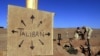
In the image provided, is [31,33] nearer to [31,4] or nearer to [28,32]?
[28,32]

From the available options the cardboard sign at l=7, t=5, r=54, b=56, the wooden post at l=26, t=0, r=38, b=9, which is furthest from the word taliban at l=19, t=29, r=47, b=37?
the wooden post at l=26, t=0, r=38, b=9

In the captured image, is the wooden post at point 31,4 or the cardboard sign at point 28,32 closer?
the cardboard sign at point 28,32

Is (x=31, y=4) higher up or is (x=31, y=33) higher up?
(x=31, y=4)

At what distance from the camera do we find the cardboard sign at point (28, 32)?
509cm

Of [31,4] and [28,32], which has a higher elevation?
[31,4]

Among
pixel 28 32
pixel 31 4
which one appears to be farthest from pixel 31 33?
pixel 31 4

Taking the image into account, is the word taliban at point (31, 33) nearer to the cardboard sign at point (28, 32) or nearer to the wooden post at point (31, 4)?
the cardboard sign at point (28, 32)

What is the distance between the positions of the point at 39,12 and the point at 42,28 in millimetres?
359

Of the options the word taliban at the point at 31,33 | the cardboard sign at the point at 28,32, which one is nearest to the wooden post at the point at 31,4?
the cardboard sign at the point at 28,32

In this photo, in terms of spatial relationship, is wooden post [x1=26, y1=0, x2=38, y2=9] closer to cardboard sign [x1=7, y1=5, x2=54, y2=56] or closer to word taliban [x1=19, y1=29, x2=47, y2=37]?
cardboard sign [x1=7, y1=5, x2=54, y2=56]

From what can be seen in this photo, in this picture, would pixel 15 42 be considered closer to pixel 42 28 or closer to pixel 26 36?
pixel 26 36

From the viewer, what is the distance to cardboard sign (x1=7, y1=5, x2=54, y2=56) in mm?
5086

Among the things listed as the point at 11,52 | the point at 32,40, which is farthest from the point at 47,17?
the point at 11,52

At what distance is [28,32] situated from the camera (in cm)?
536
